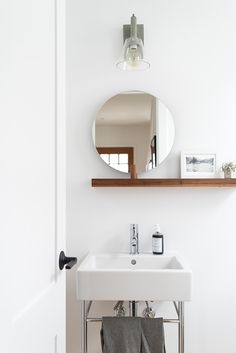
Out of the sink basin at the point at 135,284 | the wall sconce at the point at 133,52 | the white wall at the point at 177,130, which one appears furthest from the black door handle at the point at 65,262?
the wall sconce at the point at 133,52

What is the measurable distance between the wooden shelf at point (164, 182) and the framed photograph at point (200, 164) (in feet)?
0.40

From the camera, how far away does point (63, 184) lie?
124 cm

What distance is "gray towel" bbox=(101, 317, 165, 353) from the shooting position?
5.94ft

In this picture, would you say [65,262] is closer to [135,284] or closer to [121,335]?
[135,284]

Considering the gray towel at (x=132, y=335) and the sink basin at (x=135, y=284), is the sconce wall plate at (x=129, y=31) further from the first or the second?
the gray towel at (x=132, y=335)

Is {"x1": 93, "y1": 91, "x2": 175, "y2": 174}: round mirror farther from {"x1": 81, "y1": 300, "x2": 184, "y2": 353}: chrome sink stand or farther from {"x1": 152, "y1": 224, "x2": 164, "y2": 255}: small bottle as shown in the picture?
{"x1": 81, "y1": 300, "x2": 184, "y2": 353}: chrome sink stand

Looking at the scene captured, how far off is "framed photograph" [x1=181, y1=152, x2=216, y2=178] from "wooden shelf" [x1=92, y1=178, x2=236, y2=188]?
123mm

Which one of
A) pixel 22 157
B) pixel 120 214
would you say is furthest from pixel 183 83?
pixel 22 157

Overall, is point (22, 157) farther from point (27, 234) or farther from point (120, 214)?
point (120, 214)

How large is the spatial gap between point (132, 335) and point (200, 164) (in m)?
1.08

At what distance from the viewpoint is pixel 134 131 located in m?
2.28

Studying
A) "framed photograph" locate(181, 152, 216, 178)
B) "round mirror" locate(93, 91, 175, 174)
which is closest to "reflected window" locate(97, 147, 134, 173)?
"round mirror" locate(93, 91, 175, 174)

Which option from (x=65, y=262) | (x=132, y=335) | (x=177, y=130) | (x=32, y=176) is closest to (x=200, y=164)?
(x=177, y=130)

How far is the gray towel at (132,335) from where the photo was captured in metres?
1.81
